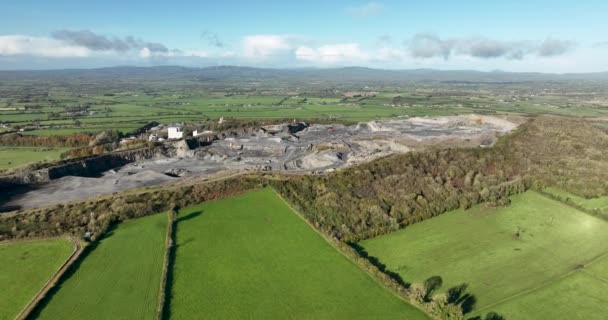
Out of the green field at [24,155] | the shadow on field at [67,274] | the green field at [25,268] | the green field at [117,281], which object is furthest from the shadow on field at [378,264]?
the green field at [24,155]

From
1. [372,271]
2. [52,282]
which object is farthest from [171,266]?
[372,271]

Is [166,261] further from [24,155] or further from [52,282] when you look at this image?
[24,155]

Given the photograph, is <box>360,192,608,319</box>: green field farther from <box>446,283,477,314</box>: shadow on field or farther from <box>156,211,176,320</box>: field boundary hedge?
<box>156,211,176,320</box>: field boundary hedge

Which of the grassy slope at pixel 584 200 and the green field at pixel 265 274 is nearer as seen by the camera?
the green field at pixel 265 274

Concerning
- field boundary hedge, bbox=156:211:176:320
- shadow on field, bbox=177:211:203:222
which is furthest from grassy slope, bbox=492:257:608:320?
shadow on field, bbox=177:211:203:222

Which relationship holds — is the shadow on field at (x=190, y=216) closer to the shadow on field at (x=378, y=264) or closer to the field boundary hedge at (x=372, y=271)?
the field boundary hedge at (x=372, y=271)

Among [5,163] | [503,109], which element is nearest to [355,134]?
[5,163]

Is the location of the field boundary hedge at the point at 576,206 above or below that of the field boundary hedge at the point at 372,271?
above
